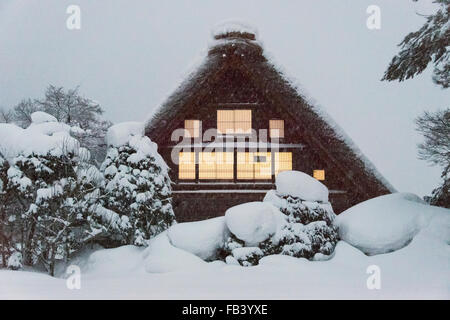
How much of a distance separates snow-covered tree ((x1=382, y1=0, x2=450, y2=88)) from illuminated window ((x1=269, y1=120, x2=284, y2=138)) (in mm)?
3919

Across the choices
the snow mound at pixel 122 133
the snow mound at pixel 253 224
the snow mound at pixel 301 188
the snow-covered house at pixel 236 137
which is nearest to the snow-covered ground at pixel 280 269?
the snow mound at pixel 253 224

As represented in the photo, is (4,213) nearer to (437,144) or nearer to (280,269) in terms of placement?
(280,269)

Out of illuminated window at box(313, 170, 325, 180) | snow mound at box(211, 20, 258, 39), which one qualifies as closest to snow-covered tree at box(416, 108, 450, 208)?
illuminated window at box(313, 170, 325, 180)

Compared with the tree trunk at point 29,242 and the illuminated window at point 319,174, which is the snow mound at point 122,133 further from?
the illuminated window at point 319,174

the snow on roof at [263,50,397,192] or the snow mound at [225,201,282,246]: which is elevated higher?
the snow on roof at [263,50,397,192]

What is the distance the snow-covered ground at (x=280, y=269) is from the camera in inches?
240

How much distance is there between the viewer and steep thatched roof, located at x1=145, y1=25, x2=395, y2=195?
1061 cm

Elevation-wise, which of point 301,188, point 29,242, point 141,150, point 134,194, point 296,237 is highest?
point 141,150

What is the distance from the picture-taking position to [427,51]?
7453 mm

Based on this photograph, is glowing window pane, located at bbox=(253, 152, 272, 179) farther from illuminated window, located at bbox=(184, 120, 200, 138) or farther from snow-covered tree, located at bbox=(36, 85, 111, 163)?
snow-covered tree, located at bbox=(36, 85, 111, 163)

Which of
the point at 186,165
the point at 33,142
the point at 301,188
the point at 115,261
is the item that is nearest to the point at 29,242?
the point at 115,261

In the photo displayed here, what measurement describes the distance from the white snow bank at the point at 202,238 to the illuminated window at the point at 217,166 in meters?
3.23

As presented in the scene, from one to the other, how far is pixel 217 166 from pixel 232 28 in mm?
4154

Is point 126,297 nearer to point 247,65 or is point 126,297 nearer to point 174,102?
point 174,102
